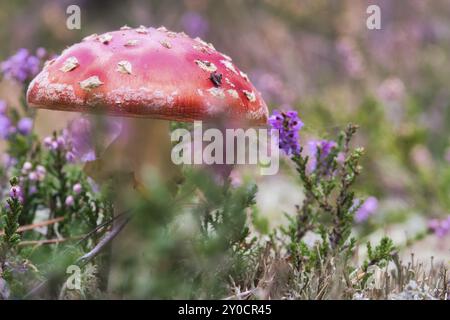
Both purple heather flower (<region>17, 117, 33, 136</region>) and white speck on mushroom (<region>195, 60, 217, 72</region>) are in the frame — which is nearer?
white speck on mushroom (<region>195, 60, 217, 72</region>)

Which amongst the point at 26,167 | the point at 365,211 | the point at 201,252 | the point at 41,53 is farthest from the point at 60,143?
the point at 365,211

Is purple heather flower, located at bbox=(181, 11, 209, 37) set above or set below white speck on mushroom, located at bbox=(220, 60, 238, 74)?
above

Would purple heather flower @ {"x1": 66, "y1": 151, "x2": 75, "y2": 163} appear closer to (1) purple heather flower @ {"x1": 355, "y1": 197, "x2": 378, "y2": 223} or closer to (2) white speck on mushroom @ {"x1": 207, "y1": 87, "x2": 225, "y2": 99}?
(2) white speck on mushroom @ {"x1": 207, "y1": 87, "x2": 225, "y2": 99}

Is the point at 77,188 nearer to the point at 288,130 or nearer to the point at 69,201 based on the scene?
the point at 69,201

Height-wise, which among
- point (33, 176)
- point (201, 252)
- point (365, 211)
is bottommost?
point (201, 252)

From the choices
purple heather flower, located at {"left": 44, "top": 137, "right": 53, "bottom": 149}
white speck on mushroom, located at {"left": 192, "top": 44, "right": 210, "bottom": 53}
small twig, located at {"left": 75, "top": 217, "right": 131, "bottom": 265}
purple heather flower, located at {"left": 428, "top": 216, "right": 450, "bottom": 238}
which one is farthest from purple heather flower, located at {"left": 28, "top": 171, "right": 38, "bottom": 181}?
purple heather flower, located at {"left": 428, "top": 216, "right": 450, "bottom": 238}

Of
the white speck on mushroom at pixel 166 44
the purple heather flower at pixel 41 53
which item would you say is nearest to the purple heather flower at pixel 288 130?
the white speck on mushroom at pixel 166 44

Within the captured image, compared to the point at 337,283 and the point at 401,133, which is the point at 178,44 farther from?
the point at 401,133
